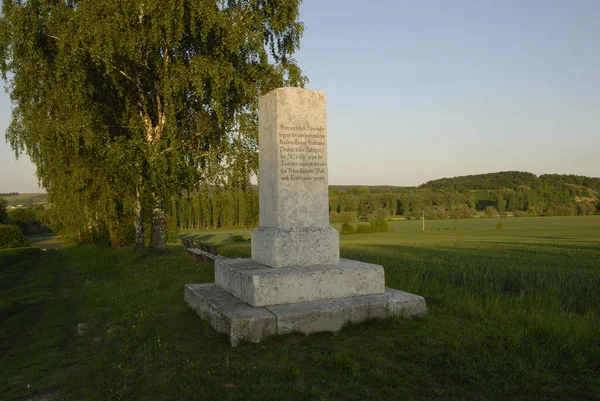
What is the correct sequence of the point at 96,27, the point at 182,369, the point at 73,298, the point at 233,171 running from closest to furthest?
the point at 182,369 < the point at 73,298 < the point at 96,27 < the point at 233,171

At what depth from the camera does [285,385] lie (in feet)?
13.0

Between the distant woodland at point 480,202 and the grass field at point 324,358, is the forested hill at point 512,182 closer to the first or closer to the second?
the distant woodland at point 480,202

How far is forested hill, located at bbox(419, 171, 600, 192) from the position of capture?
274 feet

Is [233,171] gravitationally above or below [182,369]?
above

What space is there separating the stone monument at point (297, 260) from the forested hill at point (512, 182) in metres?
84.1

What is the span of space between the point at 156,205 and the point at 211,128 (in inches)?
127

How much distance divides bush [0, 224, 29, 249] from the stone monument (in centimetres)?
2862

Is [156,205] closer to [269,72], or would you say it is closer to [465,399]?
[269,72]

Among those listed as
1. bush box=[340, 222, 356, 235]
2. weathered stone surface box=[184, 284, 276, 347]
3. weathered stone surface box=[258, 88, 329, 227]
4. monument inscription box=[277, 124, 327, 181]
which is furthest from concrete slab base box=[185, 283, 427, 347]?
bush box=[340, 222, 356, 235]

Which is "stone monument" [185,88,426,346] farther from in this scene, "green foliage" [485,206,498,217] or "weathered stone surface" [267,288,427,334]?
"green foliage" [485,206,498,217]

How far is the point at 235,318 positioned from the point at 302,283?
1.12m

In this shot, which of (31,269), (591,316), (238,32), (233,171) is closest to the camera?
(591,316)

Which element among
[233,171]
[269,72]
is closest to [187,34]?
[269,72]

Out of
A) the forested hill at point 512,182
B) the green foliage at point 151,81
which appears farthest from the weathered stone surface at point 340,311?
the forested hill at point 512,182
